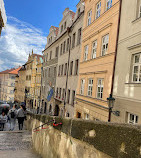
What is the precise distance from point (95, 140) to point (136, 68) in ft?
21.8

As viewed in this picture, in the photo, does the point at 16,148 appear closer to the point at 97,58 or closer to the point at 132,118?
the point at 132,118

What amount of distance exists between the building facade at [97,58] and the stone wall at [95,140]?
7027 millimetres

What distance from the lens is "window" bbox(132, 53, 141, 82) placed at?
25.6ft

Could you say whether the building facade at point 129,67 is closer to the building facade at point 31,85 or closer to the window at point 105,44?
the window at point 105,44

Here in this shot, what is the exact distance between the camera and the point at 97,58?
1233 centimetres

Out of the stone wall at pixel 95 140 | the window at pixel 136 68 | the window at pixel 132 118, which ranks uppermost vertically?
the window at pixel 136 68

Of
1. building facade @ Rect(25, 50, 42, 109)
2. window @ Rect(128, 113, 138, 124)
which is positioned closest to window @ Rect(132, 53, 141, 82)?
window @ Rect(128, 113, 138, 124)

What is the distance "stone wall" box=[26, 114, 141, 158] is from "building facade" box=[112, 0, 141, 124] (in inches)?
200

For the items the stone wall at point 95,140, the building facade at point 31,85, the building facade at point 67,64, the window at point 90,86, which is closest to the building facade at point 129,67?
the window at point 90,86

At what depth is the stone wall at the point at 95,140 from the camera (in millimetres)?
1746

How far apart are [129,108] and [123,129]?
6687 millimetres

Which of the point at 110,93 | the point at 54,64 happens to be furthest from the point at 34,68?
the point at 110,93

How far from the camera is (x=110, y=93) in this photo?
32.7 ft

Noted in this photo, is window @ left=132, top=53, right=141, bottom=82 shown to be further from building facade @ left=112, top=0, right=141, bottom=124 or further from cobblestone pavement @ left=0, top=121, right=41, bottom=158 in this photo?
cobblestone pavement @ left=0, top=121, right=41, bottom=158
